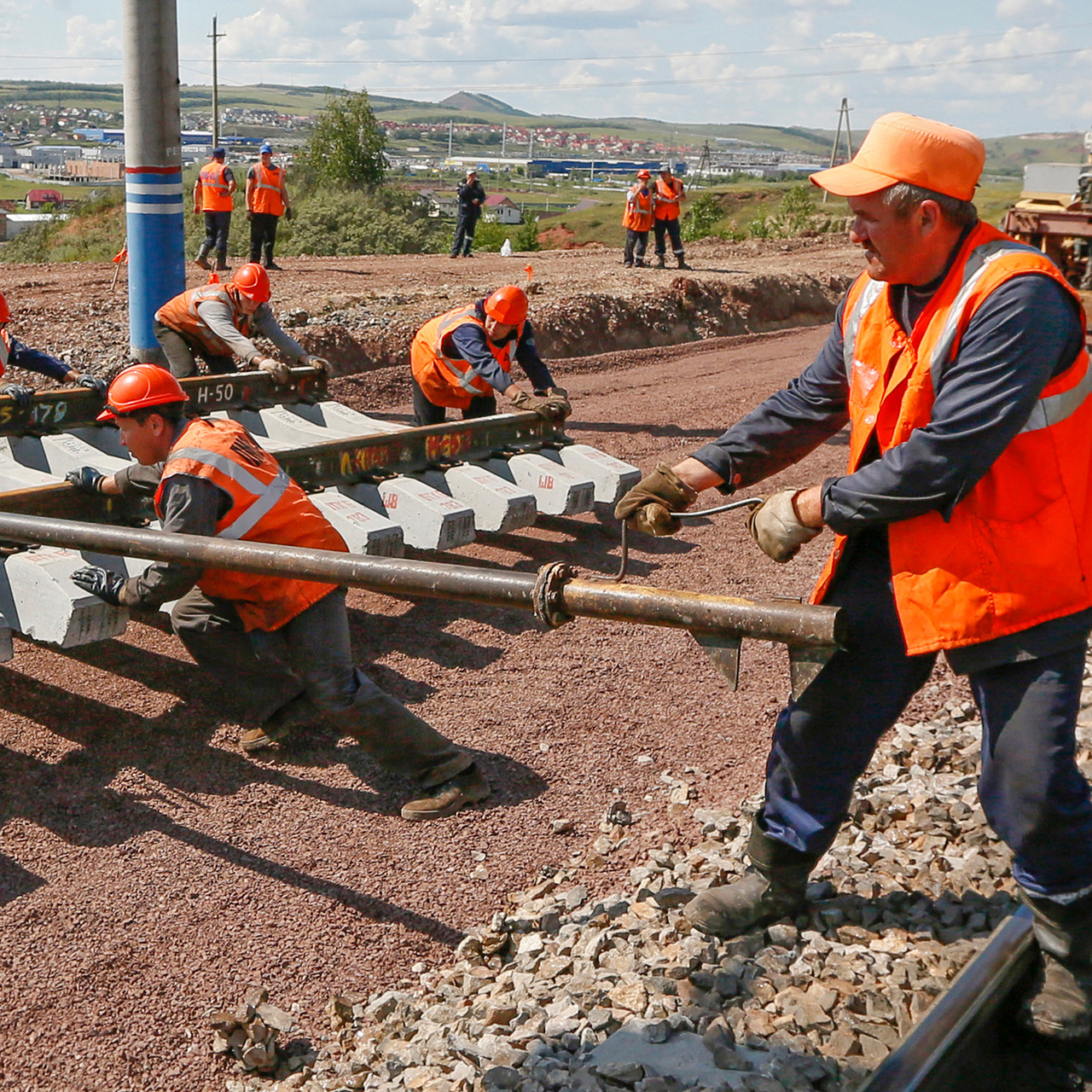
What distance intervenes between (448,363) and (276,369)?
1498 millimetres

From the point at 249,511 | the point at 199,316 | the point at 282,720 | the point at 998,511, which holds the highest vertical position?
the point at 998,511

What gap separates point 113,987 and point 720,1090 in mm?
1857

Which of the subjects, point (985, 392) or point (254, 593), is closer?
point (985, 392)

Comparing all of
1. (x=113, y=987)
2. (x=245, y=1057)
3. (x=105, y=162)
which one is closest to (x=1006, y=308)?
(x=245, y=1057)

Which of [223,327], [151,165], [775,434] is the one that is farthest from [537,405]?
[775,434]

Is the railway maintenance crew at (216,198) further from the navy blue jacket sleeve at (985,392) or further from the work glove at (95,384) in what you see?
the navy blue jacket sleeve at (985,392)

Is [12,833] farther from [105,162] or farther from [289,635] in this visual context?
[105,162]

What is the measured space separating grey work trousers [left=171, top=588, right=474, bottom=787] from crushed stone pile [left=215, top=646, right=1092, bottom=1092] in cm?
70

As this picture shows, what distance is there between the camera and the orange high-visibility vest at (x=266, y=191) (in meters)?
17.7

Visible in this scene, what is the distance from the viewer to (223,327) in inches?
339

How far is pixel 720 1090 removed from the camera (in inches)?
109

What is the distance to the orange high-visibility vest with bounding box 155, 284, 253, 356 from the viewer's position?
28.4 feet

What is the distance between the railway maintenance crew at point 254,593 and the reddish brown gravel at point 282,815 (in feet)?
0.82

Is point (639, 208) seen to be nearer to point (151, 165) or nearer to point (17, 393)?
point (151, 165)
